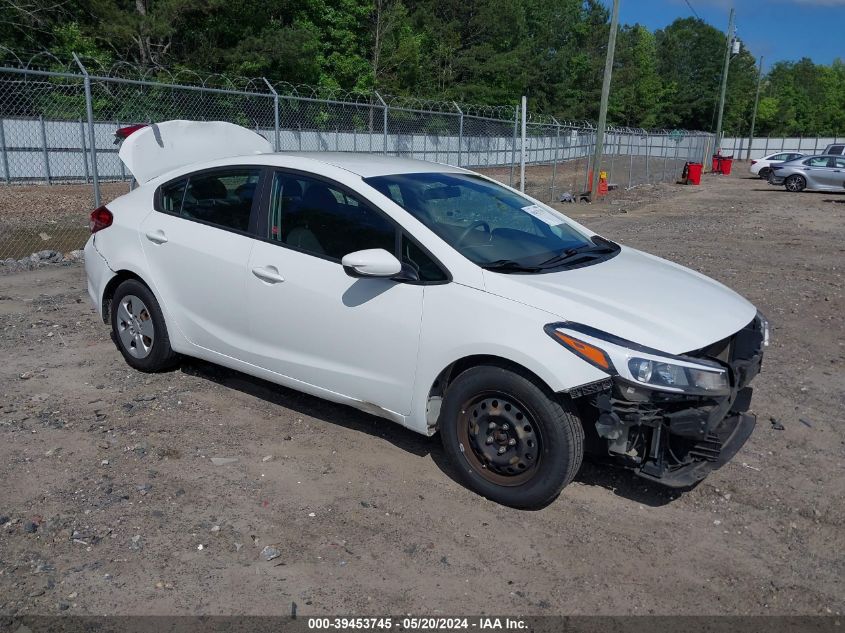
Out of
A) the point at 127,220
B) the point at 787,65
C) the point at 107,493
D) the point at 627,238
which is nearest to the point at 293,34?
the point at 627,238

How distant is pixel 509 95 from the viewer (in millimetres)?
50812

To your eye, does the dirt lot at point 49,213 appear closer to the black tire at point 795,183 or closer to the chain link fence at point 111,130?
the chain link fence at point 111,130

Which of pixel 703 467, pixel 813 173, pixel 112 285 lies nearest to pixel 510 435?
pixel 703 467

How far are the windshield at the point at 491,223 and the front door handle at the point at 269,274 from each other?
0.76 metres

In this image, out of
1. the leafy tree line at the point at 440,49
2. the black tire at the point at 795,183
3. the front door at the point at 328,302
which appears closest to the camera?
the front door at the point at 328,302

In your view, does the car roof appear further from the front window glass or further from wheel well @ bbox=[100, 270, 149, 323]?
wheel well @ bbox=[100, 270, 149, 323]

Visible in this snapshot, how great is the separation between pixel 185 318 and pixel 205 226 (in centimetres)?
64

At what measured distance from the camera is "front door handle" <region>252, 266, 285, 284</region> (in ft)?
14.3

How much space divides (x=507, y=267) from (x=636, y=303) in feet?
2.23

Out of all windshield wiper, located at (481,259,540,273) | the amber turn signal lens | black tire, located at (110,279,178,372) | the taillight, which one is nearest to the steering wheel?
windshield wiper, located at (481,259,540,273)

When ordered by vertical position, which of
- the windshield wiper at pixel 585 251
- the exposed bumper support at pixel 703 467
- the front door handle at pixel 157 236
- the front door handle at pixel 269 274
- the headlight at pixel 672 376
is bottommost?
the exposed bumper support at pixel 703 467

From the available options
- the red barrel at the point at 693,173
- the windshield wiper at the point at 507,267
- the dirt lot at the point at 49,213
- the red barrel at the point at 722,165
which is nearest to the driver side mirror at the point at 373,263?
the windshield wiper at the point at 507,267

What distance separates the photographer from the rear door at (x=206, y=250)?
4.62 meters

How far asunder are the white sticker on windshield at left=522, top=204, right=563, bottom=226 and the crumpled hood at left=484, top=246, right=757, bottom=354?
61 centimetres
